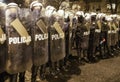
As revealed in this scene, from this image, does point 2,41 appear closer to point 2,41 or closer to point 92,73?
point 2,41

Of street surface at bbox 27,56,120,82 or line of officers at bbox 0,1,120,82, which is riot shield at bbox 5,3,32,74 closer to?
line of officers at bbox 0,1,120,82

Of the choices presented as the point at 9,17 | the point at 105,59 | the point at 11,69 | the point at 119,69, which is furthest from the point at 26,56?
the point at 105,59

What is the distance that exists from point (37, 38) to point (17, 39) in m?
0.97

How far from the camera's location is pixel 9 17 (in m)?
6.04

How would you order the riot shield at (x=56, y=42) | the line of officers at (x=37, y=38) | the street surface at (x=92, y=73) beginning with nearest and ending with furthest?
the line of officers at (x=37, y=38) → the riot shield at (x=56, y=42) → the street surface at (x=92, y=73)

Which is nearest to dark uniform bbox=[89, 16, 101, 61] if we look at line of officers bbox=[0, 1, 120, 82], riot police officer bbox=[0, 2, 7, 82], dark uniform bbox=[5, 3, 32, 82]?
line of officers bbox=[0, 1, 120, 82]

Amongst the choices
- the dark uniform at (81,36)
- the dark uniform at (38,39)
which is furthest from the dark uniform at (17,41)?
the dark uniform at (81,36)

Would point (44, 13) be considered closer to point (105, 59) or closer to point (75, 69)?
point (75, 69)

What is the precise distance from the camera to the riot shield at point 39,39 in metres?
6.99

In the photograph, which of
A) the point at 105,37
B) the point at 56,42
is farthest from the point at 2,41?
the point at 105,37

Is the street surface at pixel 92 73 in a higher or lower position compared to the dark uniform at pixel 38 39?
lower

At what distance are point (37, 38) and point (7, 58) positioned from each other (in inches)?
47.9

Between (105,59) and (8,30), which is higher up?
(8,30)

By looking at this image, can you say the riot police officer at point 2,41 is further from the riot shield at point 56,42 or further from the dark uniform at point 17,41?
the riot shield at point 56,42
